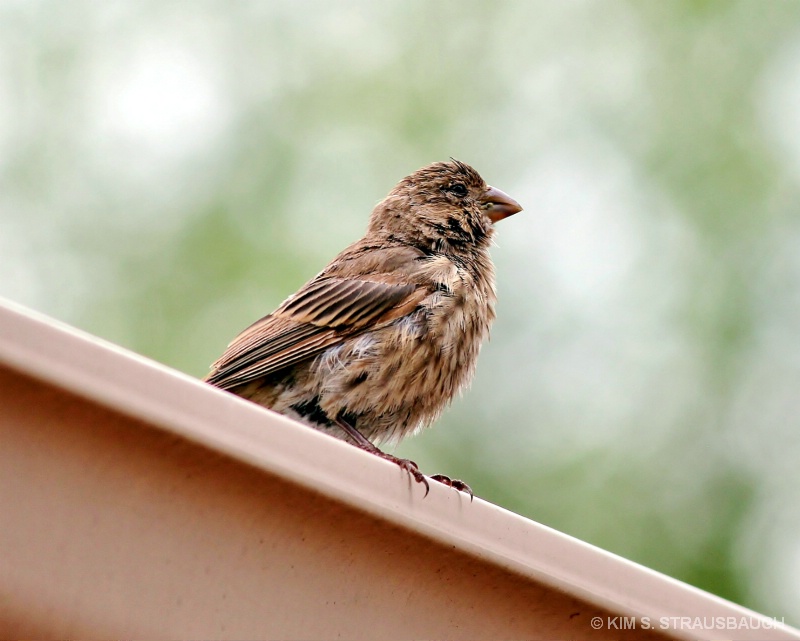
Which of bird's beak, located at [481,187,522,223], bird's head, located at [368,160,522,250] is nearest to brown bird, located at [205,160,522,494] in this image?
bird's head, located at [368,160,522,250]

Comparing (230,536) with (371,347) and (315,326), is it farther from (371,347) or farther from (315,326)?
(315,326)

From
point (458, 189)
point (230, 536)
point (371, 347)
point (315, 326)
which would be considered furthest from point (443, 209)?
point (230, 536)

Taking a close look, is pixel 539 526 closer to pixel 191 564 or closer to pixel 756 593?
pixel 191 564

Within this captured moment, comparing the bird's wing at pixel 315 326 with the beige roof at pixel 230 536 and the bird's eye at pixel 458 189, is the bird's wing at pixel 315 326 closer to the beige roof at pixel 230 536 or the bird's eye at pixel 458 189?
the bird's eye at pixel 458 189

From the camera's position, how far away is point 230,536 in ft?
5.87

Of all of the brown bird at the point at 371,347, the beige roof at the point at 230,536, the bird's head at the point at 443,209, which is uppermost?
the bird's head at the point at 443,209

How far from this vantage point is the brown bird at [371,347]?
4012 mm

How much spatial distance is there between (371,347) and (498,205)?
151cm

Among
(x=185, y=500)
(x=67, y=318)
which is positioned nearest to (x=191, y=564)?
(x=185, y=500)

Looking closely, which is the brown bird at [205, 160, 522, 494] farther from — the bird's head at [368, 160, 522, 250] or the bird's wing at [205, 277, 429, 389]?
the bird's head at [368, 160, 522, 250]

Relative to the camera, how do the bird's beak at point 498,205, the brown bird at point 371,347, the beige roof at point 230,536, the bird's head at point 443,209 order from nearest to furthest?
1. the beige roof at point 230,536
2. the brown bird at point 371,347
3. the bird's head at point 443,209
4. the bird's beak at point 498,205

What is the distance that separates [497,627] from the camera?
6.74 feet

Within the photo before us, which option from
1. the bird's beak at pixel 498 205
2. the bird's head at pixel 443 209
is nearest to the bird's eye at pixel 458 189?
the bird's head at pixel 443 209

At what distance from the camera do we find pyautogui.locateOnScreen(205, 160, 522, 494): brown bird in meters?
4.01
